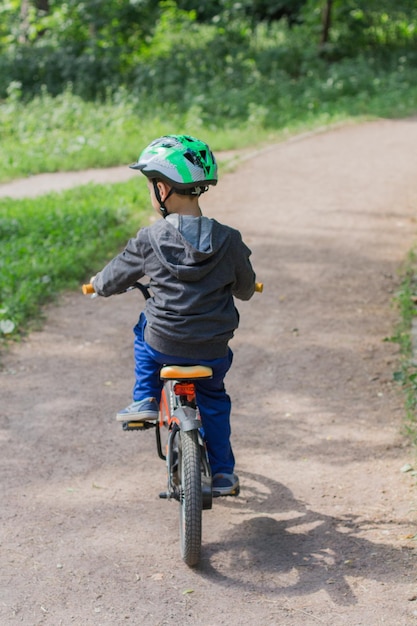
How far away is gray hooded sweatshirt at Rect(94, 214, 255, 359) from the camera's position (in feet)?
12.3

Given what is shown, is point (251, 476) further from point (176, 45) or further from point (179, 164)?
Answer: point (176, 45)

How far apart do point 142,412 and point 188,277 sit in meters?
0.72

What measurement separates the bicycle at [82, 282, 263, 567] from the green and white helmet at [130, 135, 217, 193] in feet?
1.69

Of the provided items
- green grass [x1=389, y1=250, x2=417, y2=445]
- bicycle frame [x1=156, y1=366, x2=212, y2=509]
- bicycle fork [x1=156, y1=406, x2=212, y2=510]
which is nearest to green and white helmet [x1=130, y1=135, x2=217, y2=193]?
bicycle frame [x1=156, y1=366, x2=212, y2=509]

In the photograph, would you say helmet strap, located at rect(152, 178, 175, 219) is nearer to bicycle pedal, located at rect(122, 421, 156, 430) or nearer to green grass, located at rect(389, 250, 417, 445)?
bicycle pedal, located at rect(122, 421, 156, 430)

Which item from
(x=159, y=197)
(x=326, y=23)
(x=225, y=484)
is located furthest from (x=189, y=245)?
(x=326, y=23)

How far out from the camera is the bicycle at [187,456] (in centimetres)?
Result: 366

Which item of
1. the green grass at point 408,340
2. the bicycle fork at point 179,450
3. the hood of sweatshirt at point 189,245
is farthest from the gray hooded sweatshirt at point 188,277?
the green grass at point 408,340

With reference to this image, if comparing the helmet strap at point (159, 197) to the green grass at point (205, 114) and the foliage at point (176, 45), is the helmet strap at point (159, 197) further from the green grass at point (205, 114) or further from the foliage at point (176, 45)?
the foliage at point (176, 45)

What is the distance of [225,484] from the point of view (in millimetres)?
4090

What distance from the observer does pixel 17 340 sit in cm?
662

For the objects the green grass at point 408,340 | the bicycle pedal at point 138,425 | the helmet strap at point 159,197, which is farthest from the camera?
the green grass at point 408,340

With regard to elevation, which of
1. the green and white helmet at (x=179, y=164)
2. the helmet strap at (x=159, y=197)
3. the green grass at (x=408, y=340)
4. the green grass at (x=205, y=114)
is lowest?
the green grass at (x=205, y=114)

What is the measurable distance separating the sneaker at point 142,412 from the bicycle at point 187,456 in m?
0.07
